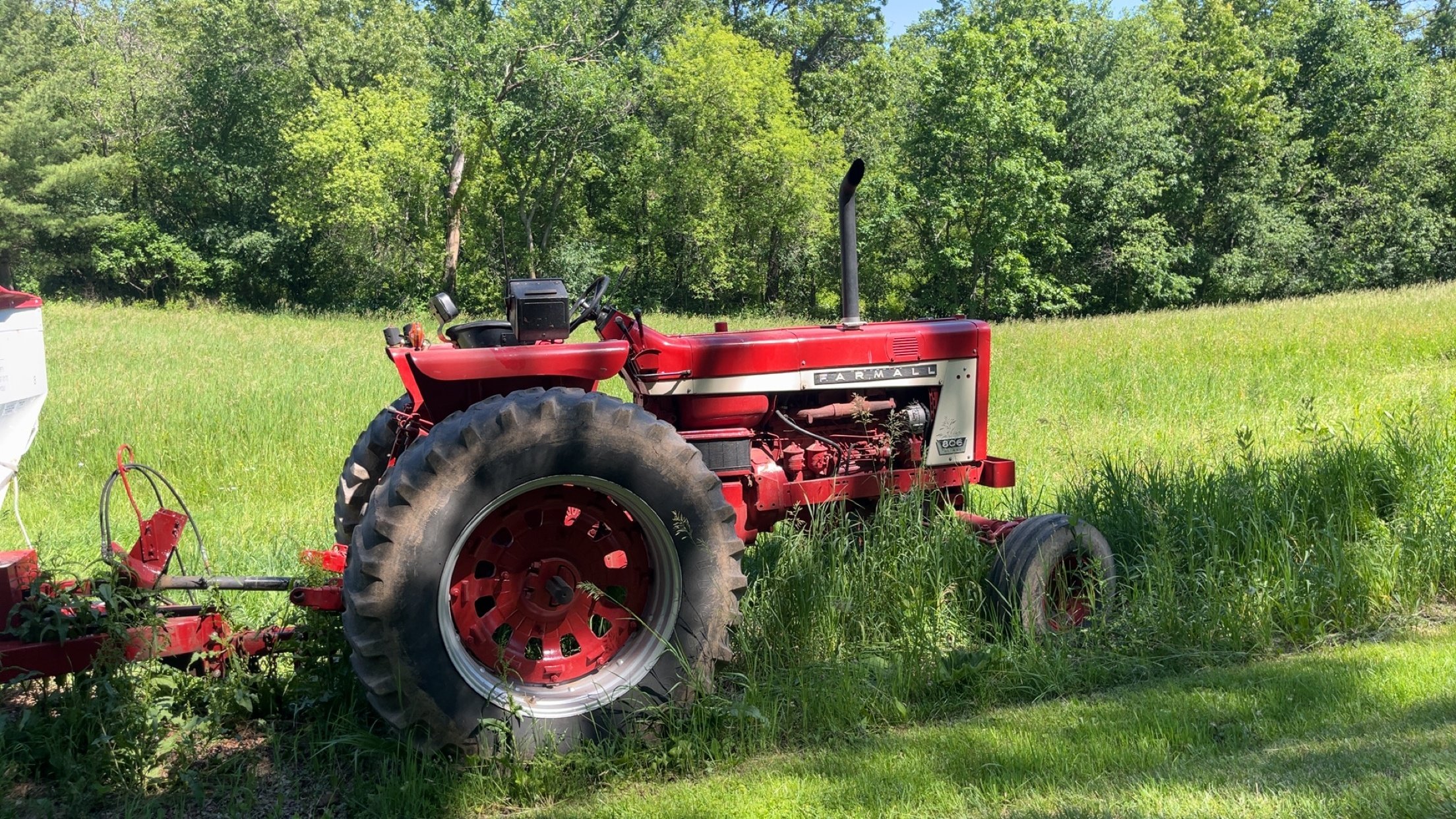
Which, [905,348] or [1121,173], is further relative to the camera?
[1121,173]

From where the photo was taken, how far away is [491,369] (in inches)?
139

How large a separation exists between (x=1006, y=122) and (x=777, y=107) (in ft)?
26.6

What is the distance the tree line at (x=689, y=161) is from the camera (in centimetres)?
3259

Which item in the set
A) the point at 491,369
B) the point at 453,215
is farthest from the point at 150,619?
the point at 453,215

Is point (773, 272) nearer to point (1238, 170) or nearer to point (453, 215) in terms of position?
point (453, 215)

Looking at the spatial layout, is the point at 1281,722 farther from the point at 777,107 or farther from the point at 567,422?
the point at 777,107

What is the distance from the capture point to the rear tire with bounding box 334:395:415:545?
4.41m

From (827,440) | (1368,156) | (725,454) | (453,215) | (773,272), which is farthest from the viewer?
(773,272)

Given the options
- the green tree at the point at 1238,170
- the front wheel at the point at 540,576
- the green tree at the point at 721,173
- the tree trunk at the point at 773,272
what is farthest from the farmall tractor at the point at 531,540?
the green tree at the point at 1238,170

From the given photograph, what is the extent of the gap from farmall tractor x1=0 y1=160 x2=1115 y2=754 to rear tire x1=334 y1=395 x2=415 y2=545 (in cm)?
1

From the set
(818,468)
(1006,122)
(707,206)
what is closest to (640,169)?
(707,206)

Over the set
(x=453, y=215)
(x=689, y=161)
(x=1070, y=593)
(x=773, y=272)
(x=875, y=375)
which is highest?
(x=689, y=161)

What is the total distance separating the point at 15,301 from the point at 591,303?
191 centimetres

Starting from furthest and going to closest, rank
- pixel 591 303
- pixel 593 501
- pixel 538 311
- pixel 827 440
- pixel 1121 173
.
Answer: pixel 1121 173, pixel 827 440, pixel 591 303, pixel 538 311, pixel 593 501
